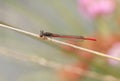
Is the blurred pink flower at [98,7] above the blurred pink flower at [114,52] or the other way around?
above

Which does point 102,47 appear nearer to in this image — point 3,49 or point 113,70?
point 113,70

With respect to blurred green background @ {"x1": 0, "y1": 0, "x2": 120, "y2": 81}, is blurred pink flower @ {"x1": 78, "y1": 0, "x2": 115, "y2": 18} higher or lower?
higher

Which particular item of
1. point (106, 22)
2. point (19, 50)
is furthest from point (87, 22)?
point (19, 50)

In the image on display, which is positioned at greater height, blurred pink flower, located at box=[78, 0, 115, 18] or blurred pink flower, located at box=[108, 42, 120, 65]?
blurred pink flower, located at box=[78, 0, 115, 18]
